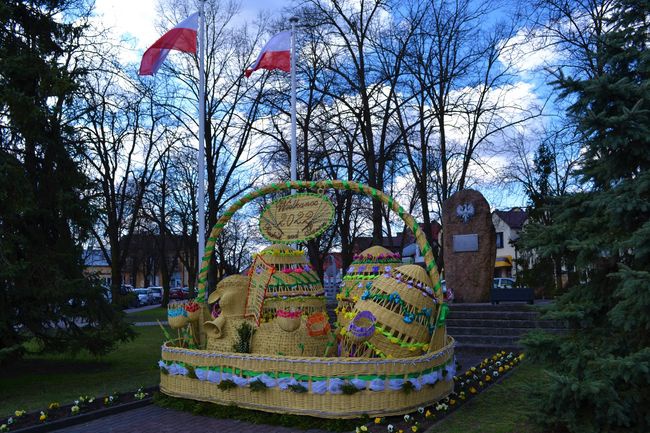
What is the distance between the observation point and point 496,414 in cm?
752

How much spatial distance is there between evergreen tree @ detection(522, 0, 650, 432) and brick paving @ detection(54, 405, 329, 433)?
3.33 meters

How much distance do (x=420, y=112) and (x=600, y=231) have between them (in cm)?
1779

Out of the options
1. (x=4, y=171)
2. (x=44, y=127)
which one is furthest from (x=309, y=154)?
(x=4, y=171)

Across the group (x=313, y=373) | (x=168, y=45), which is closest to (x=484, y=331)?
(x=313, y=373)

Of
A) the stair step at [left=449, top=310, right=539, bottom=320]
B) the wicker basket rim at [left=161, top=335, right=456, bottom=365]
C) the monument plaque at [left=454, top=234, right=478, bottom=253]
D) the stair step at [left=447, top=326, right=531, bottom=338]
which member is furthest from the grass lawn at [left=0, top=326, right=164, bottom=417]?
the monument plaque at [left=454, top=234, right=478, bottom=253]

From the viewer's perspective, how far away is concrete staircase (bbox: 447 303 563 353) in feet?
47.2

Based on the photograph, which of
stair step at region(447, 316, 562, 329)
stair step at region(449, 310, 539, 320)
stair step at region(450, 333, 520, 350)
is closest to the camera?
stair step at region(450, 333, 520, 350)

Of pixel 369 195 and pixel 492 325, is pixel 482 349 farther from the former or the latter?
pixel 369 195

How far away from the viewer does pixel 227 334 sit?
861cm

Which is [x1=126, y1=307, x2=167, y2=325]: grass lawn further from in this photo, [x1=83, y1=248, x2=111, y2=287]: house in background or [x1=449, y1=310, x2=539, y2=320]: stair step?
[x1=449, y1=310, x2=539, y2=320]: stair step

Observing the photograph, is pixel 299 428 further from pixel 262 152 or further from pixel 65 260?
pixel 262 152

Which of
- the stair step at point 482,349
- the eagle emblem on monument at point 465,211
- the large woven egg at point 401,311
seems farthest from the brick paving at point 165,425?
the eagle emblem on monument at point 465,211

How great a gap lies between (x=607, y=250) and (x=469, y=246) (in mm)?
13298

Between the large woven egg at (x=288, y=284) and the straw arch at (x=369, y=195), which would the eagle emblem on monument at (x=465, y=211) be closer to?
the straw arch at (x=369, y=195)
